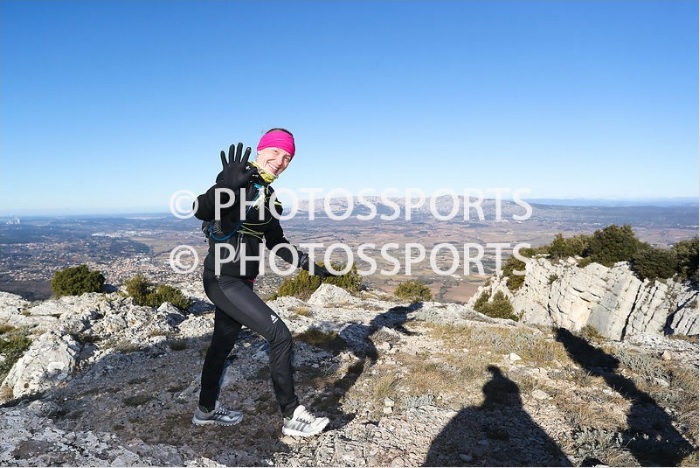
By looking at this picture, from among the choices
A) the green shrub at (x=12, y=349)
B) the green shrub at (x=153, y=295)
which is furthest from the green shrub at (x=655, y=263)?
the green shrub at (x=12, y=349)

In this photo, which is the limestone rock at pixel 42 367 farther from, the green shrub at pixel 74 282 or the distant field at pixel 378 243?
the distant field at pixel 378 243

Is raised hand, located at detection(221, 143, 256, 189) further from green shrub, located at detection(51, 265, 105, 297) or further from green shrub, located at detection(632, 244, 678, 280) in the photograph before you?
green shrub, located at detection(632, 244, 678, 280)

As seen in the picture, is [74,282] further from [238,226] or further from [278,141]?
[278,141]

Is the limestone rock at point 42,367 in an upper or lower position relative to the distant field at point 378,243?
upper

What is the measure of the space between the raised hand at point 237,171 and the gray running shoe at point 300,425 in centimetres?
280

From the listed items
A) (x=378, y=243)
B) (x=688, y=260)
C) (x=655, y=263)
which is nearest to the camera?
(x=688, y=260)

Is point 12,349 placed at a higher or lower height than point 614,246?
lower

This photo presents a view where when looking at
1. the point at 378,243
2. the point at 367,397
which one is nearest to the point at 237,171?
the point at 367,397

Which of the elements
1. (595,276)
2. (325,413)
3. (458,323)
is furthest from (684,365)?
(595,276)

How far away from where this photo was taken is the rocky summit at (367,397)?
177 inches

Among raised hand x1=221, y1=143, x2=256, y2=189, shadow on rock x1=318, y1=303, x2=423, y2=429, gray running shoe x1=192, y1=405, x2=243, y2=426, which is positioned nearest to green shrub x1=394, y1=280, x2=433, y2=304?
shadow on rock x1=318, y1=303, x2=423, y2=429

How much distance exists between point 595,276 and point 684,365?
725 inches

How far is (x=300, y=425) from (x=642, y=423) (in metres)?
4.71

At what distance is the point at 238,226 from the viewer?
4.21 meters
